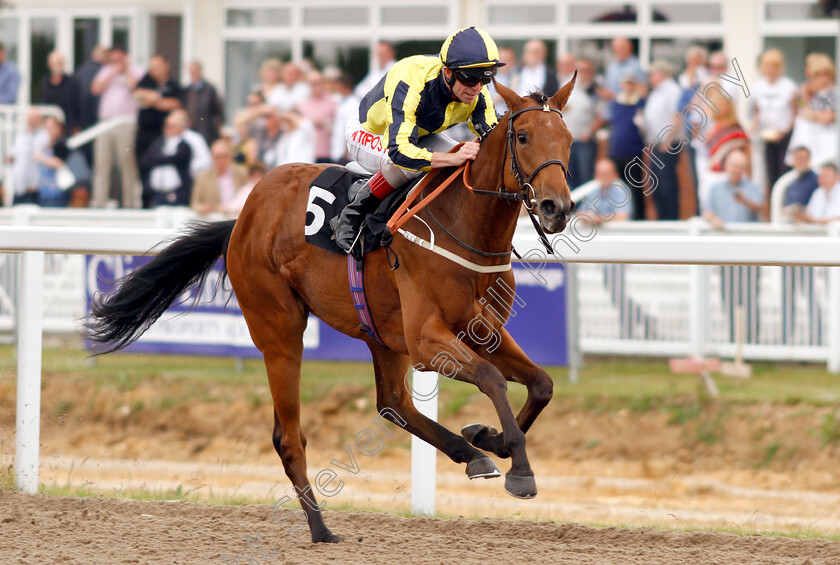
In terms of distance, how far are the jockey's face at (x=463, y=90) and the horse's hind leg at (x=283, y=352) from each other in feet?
4.22

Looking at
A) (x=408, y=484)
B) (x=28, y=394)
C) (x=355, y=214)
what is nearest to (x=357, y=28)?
(x=408, y=484)

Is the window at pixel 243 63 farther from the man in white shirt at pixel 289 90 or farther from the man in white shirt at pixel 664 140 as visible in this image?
the man in white shirt at pixel 664 140

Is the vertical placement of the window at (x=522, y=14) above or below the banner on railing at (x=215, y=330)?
above

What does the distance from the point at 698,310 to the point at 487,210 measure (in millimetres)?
3246

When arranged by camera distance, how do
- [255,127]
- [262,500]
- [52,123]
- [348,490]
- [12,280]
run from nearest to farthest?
[262,500] < [348,490] < [12,280] < [255,127] < [52,123]

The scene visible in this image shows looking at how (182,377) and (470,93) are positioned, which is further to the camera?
(182,377)

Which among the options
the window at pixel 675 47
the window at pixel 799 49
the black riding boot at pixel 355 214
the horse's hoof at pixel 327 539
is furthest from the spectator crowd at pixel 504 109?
the horse's hoof at pixel 327 539

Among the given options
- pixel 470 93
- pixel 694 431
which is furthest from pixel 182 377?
pixel 470 93

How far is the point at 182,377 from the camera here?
8055 millimetres

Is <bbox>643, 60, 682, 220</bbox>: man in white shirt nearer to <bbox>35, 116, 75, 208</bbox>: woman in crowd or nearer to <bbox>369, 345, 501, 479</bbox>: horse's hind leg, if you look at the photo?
<bbox>369, 345, 501, 479</bbox>: horse's hind leg

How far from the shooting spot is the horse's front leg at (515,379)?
3.99 meters

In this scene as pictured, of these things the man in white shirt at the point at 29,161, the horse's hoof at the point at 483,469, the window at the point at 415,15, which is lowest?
the horse's hoof at the point at 483,469

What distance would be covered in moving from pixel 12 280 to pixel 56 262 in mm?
463

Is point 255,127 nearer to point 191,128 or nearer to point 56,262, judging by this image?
point 191,128
